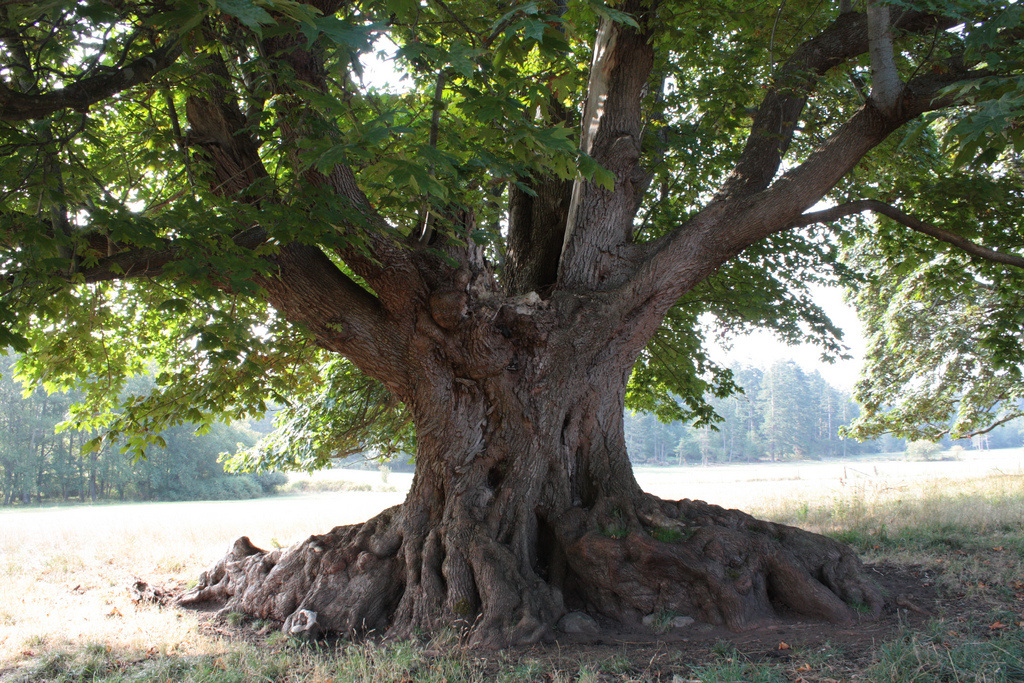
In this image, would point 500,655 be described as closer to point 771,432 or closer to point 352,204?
point 352,204

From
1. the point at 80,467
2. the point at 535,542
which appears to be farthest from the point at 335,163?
the point at 80,467

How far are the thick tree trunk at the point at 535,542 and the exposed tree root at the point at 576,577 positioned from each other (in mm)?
13

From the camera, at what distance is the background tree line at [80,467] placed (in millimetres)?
37688

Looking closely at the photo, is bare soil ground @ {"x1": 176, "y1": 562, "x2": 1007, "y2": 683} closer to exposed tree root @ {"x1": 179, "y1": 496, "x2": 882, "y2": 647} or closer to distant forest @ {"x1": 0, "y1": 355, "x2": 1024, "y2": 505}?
exposed tree root @ {"x1": 179, "y1": 496, "x2": 882, "y2": 647}

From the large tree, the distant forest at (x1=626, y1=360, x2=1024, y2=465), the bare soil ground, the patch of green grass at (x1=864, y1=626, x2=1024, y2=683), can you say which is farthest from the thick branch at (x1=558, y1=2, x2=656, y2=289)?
the distant forest at (x1=626, y1=360, x2=1024, y2=465)

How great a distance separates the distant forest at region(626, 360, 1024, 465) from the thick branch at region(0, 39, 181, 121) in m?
59.5

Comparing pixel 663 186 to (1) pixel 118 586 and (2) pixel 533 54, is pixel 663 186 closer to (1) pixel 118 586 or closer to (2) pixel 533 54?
(2) pixel 533 54

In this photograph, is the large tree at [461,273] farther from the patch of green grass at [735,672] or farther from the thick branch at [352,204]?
the patch of green grass at [735,672]

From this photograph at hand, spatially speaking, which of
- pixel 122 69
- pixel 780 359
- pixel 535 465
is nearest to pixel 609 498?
pixel 535 465

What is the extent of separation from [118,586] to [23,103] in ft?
21.6

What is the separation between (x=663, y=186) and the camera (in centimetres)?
877

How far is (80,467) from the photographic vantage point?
A: 132ft

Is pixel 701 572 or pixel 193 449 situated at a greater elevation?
pixel 701 572

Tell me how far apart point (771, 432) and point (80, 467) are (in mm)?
67190
